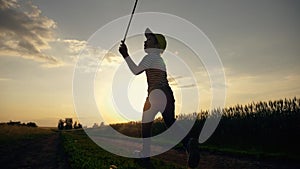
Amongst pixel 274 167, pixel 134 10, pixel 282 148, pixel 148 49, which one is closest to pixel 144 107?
pixel 148 49

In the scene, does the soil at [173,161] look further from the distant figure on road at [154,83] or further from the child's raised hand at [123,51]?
the child's raised hand at [123,51]

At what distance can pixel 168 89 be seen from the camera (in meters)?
5.01

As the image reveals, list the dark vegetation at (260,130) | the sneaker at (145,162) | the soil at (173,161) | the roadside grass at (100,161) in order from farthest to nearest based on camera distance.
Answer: the dark vegetation at (260,130), the soil at (173,161), the roadside grass at (100,161), the sneaker at (145,162)

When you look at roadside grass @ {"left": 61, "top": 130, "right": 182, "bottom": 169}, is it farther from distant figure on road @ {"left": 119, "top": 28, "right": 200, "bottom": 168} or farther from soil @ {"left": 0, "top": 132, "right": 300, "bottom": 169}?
distant figure on road @ {"left": 119, "top": 28, "right": 200, "bottom": 168}

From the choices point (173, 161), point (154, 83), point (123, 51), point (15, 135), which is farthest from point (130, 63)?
point (15, 135)

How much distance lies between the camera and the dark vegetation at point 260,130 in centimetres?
1354

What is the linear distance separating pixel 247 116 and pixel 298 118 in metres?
4.32

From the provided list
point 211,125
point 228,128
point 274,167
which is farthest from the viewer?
point 211,125

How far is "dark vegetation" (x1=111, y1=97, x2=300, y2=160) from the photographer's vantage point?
1354 cm

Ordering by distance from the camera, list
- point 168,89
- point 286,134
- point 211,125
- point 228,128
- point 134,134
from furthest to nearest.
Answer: point 134,134 → point 211,125 → point 228,128 → point 286,134 → point 168,89

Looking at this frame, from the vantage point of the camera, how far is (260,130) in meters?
16.0

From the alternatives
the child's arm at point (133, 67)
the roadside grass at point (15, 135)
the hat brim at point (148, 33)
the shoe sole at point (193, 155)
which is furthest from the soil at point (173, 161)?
the roadside grass at point (15, 135)

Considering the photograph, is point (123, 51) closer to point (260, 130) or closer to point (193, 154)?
point (193, 154)

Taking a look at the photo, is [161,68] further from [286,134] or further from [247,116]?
[247,116]
